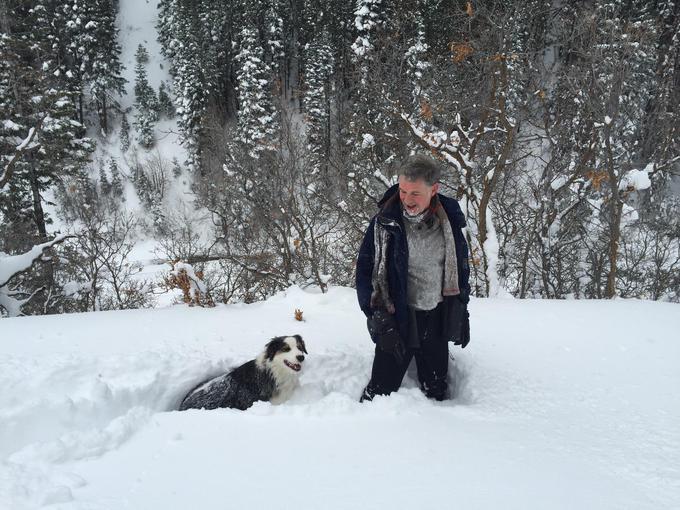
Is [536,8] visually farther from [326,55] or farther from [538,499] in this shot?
[326,55]

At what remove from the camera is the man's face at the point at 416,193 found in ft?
7.91

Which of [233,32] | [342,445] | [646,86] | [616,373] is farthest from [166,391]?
[233,32]

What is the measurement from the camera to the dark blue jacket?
2600mm

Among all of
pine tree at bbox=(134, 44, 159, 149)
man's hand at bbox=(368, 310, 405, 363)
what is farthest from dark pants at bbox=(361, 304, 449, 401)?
pine tree at bbox=(134, 44, 159, 149)

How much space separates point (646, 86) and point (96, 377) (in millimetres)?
13303

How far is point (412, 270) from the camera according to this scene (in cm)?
274

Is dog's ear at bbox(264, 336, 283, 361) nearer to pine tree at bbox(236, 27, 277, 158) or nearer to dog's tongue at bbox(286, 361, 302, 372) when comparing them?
dog's tongue at bbox(286, 361, 302, 372)

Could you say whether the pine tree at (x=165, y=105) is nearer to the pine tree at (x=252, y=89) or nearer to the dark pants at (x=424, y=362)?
the pine tree at (x=252, y=89)

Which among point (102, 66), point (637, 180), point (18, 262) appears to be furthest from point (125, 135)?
point (637, 180)

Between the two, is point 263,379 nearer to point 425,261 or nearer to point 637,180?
point 425,261

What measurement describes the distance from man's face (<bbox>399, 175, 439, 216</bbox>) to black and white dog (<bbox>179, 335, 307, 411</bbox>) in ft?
5.61

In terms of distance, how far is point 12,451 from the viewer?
6.98ft

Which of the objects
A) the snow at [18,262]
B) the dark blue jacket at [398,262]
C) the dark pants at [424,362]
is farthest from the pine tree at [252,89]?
the dark pants at [424,362]

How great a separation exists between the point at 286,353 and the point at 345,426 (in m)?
1.24
